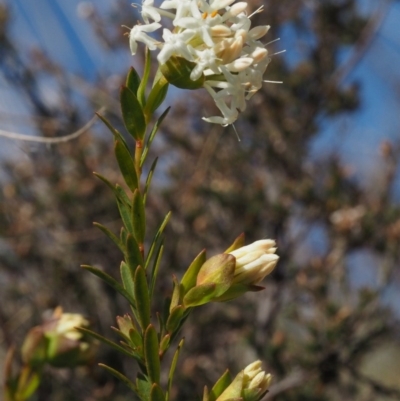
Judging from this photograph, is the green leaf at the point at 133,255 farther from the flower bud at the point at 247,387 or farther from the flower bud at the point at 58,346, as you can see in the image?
the flower bud at the point at 58,346

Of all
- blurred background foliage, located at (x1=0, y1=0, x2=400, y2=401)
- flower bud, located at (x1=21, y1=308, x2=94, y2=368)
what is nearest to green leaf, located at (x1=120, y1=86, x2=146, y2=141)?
flower bud, located at (x1=21, y1=308, x2=94, y2=368)

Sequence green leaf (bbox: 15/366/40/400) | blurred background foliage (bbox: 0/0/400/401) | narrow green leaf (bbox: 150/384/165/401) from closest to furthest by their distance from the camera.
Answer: narrow green leaf (bbox: 150/384/165/401) → green leaf (bbox: 15/366/40/400) → blurred background foliage (bbox: 0/0/400/401)

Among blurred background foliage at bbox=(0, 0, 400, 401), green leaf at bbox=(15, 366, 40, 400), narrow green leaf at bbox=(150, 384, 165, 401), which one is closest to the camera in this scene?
narrow green leaf at bbox=(150, 384, 165, 401)

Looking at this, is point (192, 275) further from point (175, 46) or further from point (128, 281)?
point (175, 46)

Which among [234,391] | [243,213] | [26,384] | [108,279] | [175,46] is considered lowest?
[243,213]

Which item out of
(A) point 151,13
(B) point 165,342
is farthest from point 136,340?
(A) point 151,13

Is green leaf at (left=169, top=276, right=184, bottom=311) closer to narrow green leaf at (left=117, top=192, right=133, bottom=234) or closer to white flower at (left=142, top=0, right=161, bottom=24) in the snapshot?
narrow green leaf at (left=117, top=192, right=133, bottom=234)

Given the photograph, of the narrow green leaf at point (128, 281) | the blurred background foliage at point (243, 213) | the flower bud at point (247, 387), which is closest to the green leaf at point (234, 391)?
the flower bud at point (247, 387)
